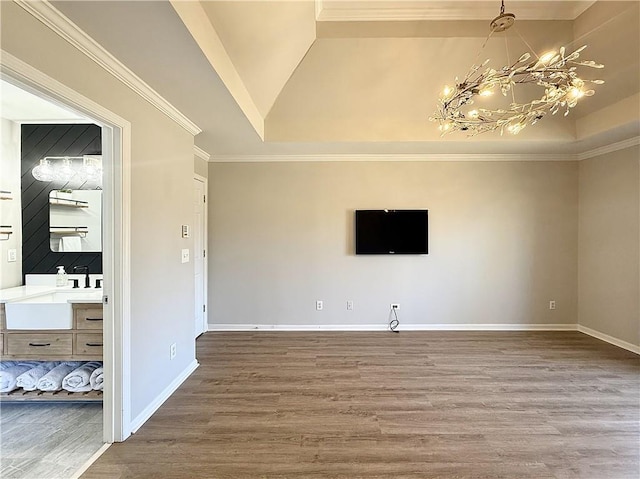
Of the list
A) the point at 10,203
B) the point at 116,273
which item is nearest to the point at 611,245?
the point at 116,273

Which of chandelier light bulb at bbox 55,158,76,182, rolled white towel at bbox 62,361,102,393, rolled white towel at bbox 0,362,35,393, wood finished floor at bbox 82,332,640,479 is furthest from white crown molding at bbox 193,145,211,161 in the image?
rolled white towel at bbox 0,362,35,393

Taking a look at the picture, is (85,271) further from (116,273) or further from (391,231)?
(391,231)

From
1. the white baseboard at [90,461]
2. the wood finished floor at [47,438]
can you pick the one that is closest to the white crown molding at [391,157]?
the wood finished floor at [47,438]

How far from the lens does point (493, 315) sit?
4.54 metres

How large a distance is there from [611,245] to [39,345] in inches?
246

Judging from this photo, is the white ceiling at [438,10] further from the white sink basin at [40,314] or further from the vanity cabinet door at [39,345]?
the vanity cabinet door at [39,345]

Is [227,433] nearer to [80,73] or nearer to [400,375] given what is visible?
[400,375]

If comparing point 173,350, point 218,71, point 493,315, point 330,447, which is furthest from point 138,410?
point 493,315

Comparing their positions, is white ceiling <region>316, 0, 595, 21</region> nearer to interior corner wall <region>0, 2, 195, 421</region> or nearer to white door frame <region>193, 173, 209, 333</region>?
interior corner wall <region>0, 2, 195, 421</region>

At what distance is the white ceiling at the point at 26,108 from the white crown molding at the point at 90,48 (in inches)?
28.5

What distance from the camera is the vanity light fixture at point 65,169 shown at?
3219mm

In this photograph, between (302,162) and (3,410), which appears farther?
(302,162)

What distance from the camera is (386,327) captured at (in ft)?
14.9

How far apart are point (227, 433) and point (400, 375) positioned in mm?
1731
